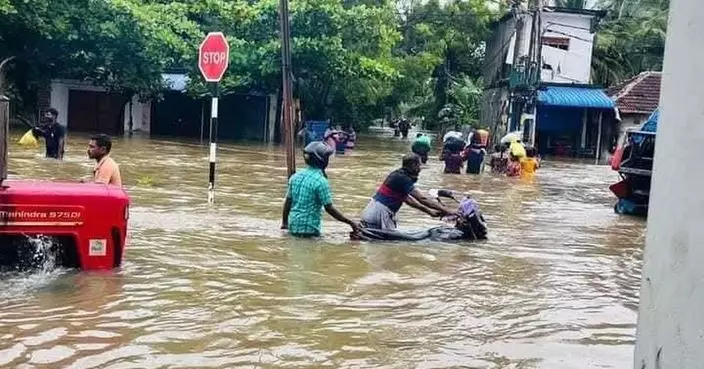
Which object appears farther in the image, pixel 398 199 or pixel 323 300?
pixel 398 199

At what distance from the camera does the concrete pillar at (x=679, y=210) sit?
1.84 meters

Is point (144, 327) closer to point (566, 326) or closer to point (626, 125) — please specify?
point (566, 326)

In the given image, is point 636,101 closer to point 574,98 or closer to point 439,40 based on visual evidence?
point 574,98

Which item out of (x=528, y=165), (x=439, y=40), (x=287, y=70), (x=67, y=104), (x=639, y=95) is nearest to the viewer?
(x=287, y=70)

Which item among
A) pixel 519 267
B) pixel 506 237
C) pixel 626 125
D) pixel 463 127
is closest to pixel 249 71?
pixel 463 127

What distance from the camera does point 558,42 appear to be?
1473 inches

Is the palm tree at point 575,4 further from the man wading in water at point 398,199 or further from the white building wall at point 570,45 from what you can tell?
the man wading in water at point 398,199

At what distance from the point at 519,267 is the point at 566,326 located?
2.63 metres

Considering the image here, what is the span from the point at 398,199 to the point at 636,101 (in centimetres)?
2882

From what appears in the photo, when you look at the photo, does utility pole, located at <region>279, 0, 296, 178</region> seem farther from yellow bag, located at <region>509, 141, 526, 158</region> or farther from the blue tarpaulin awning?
the blue tarpaulin awning

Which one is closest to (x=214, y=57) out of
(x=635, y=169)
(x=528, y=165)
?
(x=635, y=169)

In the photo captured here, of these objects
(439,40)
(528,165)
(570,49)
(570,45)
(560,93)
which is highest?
(439,40)

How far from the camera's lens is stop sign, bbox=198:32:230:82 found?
42.1 feet

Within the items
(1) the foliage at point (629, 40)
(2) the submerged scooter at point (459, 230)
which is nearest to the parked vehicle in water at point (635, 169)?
(2) the submerged scooter at point (459, 230)
